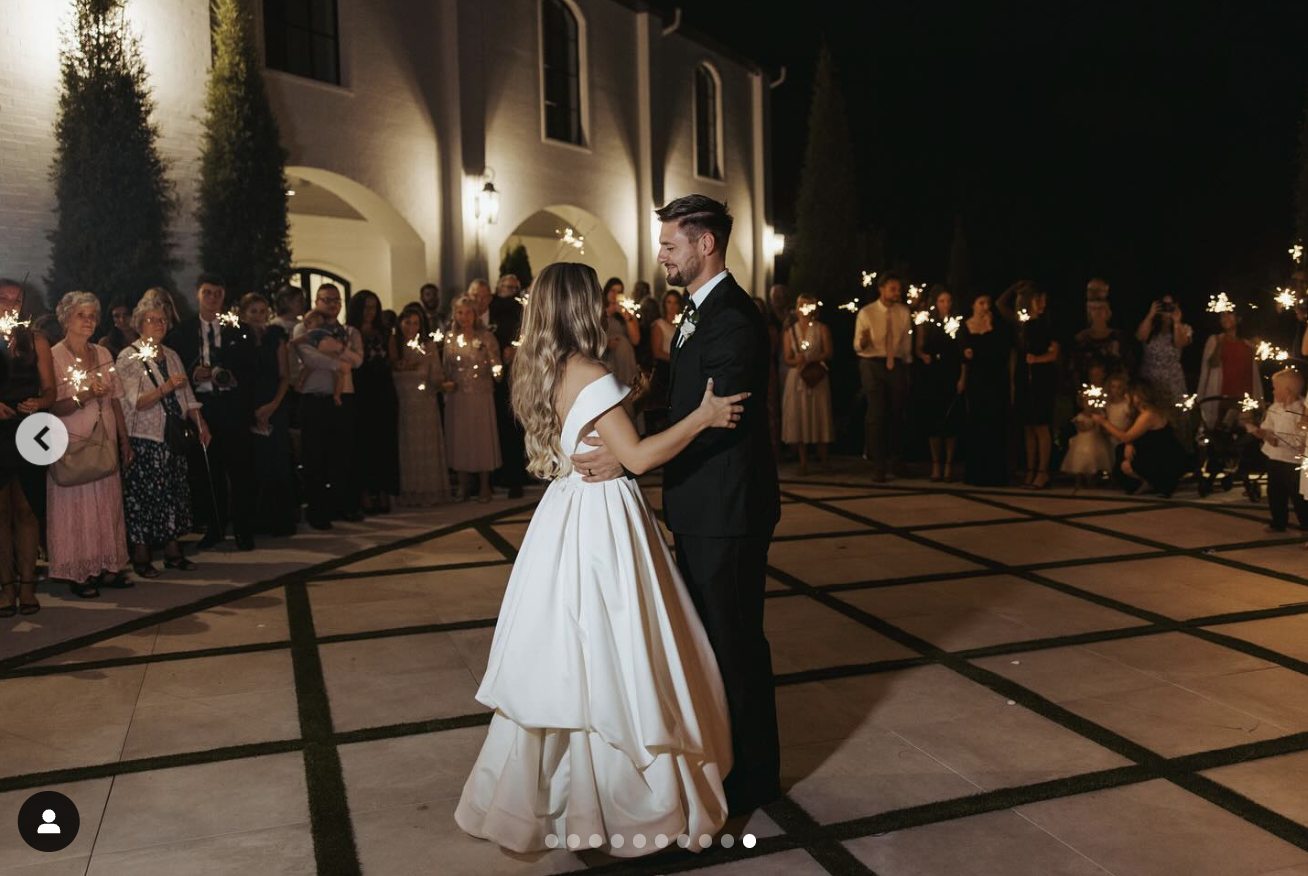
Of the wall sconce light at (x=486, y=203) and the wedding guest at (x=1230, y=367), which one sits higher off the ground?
the wall sconce light at (x=486, y=203)

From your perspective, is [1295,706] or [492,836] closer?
[492,836]

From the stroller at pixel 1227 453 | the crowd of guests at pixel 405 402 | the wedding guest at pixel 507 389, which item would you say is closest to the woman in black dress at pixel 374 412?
the crowd of guests at pixel 405 402

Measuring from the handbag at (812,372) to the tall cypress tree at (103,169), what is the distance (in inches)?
246

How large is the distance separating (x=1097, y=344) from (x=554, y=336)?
8324 millimetres

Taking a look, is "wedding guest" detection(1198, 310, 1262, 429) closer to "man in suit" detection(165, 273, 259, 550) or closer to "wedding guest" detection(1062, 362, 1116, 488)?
"wedding guest" detection(1062, 362, 1116, 488)

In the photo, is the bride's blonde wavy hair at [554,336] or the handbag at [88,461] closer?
the bride's blonde wavy hair at [554,336]

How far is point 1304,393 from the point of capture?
8211 millimetres

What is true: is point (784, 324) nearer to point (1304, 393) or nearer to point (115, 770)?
point (1304, 393)

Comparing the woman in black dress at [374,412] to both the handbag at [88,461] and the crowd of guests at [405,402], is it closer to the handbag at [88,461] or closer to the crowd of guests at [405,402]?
the crowd of guests at [405,402]

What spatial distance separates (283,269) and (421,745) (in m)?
8.17

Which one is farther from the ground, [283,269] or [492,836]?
[283,269]

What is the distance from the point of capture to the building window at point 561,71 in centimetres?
1705

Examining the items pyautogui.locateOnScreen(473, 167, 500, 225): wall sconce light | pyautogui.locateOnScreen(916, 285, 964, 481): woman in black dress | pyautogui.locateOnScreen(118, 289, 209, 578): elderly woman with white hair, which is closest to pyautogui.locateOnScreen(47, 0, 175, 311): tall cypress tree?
pyautogui.locateOnScreen(118, 289, 209, 578): elderly woman with white hair

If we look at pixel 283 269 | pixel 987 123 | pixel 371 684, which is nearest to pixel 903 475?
pixel 283 269
